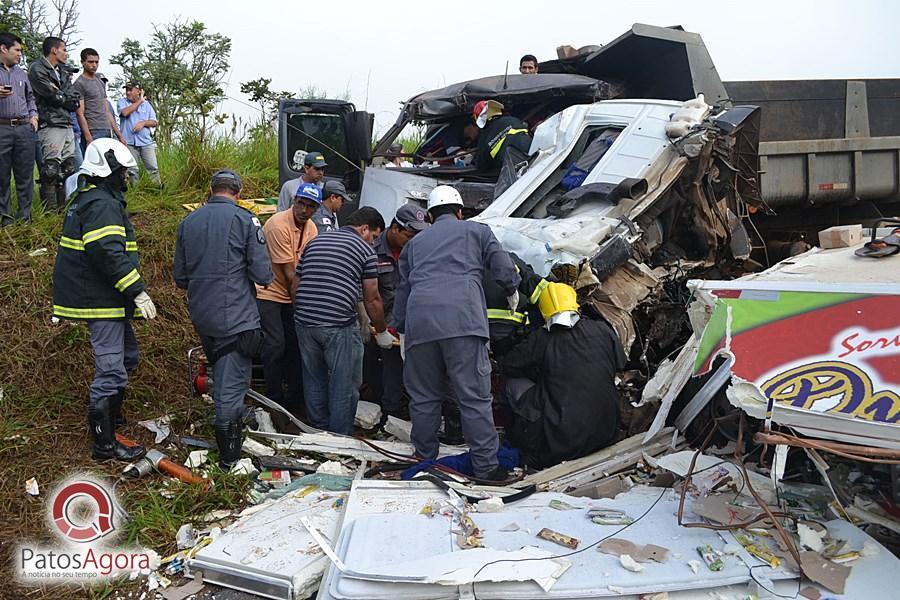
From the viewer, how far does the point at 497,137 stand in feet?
18.4

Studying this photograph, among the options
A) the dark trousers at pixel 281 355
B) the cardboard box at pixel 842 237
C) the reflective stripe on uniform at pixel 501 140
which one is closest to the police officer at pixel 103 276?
the dark trousers at pixel 281 355

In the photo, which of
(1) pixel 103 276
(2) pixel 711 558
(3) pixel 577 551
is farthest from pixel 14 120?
(2) pixel 711 558

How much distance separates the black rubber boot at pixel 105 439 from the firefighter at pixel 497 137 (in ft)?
10.3

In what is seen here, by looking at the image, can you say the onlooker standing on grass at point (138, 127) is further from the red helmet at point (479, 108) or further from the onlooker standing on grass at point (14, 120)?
the red helmet at point (479, 108)

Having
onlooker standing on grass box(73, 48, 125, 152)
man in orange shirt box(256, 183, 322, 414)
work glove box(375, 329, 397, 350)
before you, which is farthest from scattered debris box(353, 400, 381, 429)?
onlooker standing on grass box(73, 48, 125, 152)

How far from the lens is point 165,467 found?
13.0 ft

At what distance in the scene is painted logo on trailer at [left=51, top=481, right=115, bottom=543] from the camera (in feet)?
11.5

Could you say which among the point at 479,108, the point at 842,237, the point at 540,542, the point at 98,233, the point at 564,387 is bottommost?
the point at 540,542

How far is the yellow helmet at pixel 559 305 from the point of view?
157 inches

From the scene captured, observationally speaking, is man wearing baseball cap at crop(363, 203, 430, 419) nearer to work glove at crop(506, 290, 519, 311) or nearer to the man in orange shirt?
the man in orange shirt

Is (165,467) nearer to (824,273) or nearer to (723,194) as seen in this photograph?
(824,273)

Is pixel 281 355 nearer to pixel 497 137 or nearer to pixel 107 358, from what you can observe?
pixel 107 358

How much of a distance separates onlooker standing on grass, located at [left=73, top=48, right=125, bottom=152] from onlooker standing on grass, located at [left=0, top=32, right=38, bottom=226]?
0.92m

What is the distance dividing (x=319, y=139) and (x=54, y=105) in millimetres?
2181
